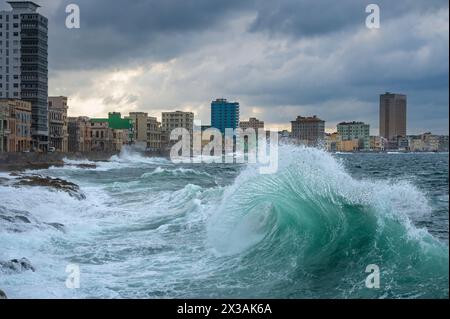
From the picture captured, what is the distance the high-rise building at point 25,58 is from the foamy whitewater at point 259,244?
5000 centimetres

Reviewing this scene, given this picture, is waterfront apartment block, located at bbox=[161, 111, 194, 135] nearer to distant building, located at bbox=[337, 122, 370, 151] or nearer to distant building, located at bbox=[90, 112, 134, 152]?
distant building, located at bbox=[90, 112, 134, 152]

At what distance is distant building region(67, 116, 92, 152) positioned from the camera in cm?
7656

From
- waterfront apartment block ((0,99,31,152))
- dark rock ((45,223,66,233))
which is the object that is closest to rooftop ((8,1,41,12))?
waterfront apartment block ((0,99,31,152))

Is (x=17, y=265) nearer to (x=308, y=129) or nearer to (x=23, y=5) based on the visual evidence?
(x=308, y=129)

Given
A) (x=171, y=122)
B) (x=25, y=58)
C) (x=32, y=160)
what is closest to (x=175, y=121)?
(x=171, y=122)

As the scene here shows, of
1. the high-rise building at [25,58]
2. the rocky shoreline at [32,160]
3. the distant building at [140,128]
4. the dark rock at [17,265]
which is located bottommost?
the dark rock at [17,265]

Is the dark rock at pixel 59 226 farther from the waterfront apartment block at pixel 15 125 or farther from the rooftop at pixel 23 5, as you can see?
the rooftop at pixel 23 5

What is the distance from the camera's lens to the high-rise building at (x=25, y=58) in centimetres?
6203

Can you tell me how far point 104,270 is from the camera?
346 inches

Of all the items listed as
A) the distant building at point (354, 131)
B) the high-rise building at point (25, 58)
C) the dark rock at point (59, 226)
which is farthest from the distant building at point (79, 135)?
the dark rock at point (59, 226)

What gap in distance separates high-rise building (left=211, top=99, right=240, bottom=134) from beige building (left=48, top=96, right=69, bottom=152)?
123 ft

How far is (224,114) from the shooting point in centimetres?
3416

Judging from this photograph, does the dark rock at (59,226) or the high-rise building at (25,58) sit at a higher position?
the high-rise building at (25,58)

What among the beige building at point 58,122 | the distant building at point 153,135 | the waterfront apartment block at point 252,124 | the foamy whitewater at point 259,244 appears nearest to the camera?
the foamy whitewater at point 259,244
